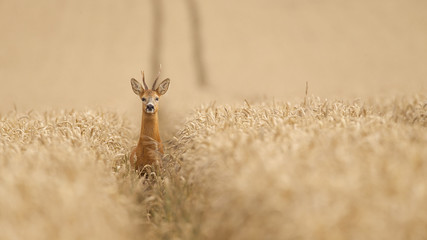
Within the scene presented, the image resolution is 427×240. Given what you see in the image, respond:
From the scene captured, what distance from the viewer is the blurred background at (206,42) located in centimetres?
2445

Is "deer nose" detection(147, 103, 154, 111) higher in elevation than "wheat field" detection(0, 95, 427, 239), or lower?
higher

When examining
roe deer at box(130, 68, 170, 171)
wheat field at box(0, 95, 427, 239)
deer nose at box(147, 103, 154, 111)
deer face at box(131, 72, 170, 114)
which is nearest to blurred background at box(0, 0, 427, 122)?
deer face at box(131, 72, 170, 114)

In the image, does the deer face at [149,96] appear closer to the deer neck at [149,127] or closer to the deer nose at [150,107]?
the deer nose at [150,107]

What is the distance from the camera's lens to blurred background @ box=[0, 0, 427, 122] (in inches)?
963

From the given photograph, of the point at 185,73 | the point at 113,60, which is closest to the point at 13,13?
the point at 113,60

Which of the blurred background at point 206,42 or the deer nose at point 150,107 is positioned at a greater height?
the blurred background at point 206,42

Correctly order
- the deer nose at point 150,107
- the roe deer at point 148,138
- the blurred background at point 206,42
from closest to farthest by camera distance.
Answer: the roe deer at point 148,138 < the deer nose at point 150,107 < the blurred background at point 206,42

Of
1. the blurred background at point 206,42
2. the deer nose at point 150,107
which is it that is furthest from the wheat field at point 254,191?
the blurred background at point 206,42

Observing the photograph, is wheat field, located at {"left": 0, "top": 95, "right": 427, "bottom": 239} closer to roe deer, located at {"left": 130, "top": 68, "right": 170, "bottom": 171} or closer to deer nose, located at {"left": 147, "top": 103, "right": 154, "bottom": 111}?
roe deer, located at {"left": 130, "top": 68, "right": 170, "bottom": 171}

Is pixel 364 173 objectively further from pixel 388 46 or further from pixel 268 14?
pixel 268 14

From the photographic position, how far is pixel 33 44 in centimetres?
2802

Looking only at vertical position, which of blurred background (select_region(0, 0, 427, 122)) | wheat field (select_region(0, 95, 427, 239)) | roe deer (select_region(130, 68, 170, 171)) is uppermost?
blurred background (select_region(0, 0, 427, 122))

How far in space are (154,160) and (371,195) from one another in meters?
3.17

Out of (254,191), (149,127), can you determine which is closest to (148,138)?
(149,127)
